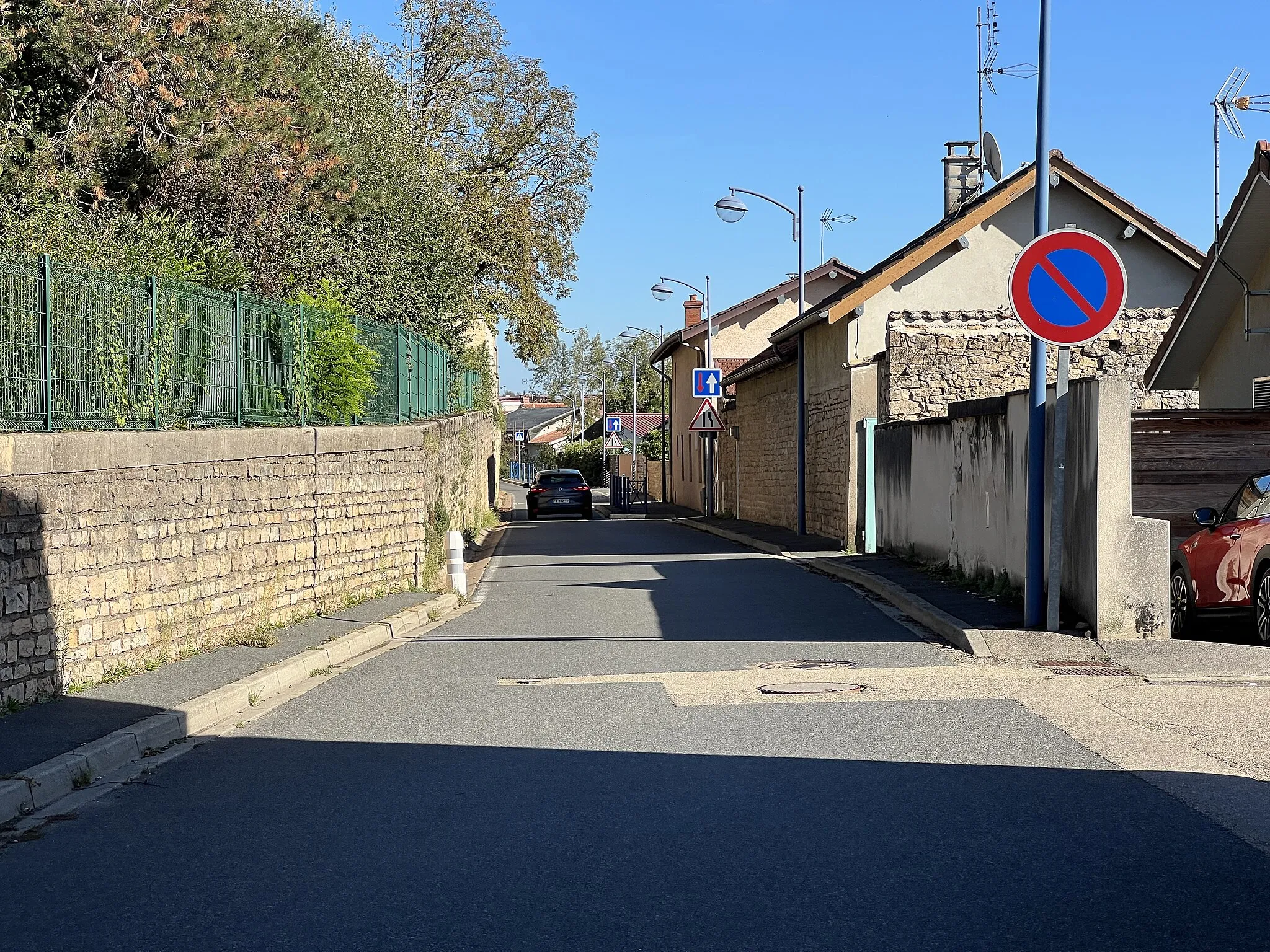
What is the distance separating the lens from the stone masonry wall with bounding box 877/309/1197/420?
2292 cm

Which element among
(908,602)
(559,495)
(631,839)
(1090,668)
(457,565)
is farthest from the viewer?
(559,495)

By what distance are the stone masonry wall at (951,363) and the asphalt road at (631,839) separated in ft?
46.1

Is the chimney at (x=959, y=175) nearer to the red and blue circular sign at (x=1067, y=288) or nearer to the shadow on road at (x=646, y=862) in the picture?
the red and blue circular sign at (x=1067, y=288)

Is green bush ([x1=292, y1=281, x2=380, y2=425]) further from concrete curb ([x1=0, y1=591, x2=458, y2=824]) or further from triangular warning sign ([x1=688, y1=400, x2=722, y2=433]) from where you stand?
triangular warning sign ([x1=688, y1=400, x2=722, y2=433])

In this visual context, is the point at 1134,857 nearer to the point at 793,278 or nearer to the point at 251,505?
the point at 251,505

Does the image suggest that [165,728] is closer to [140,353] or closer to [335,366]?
[140,353]

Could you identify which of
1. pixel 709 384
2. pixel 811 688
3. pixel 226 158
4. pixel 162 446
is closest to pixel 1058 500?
pixel 811 688

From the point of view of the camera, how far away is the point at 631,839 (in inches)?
230

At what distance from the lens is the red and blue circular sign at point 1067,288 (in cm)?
1107

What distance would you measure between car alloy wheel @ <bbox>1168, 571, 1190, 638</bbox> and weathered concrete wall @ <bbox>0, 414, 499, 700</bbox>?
826 cm

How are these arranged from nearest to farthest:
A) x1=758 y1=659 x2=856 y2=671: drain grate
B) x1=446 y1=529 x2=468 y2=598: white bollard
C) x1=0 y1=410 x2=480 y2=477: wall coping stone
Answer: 1. x1=0 y1=410 x2=480 y2=477: wall coping stone
2. x1=758 y1=659 x2=856 y2=671: drain grate
3. x1=446 y1=529 x2=468 y2=598: white bollard


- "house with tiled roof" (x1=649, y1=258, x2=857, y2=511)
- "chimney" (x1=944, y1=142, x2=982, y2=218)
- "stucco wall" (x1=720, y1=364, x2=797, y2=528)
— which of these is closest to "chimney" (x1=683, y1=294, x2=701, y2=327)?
"house with tiled roof" (x1=649, y1=258, x2=857, y2=511)

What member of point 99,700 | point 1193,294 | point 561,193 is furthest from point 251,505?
point 561,193

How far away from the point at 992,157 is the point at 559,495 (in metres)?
25.2
